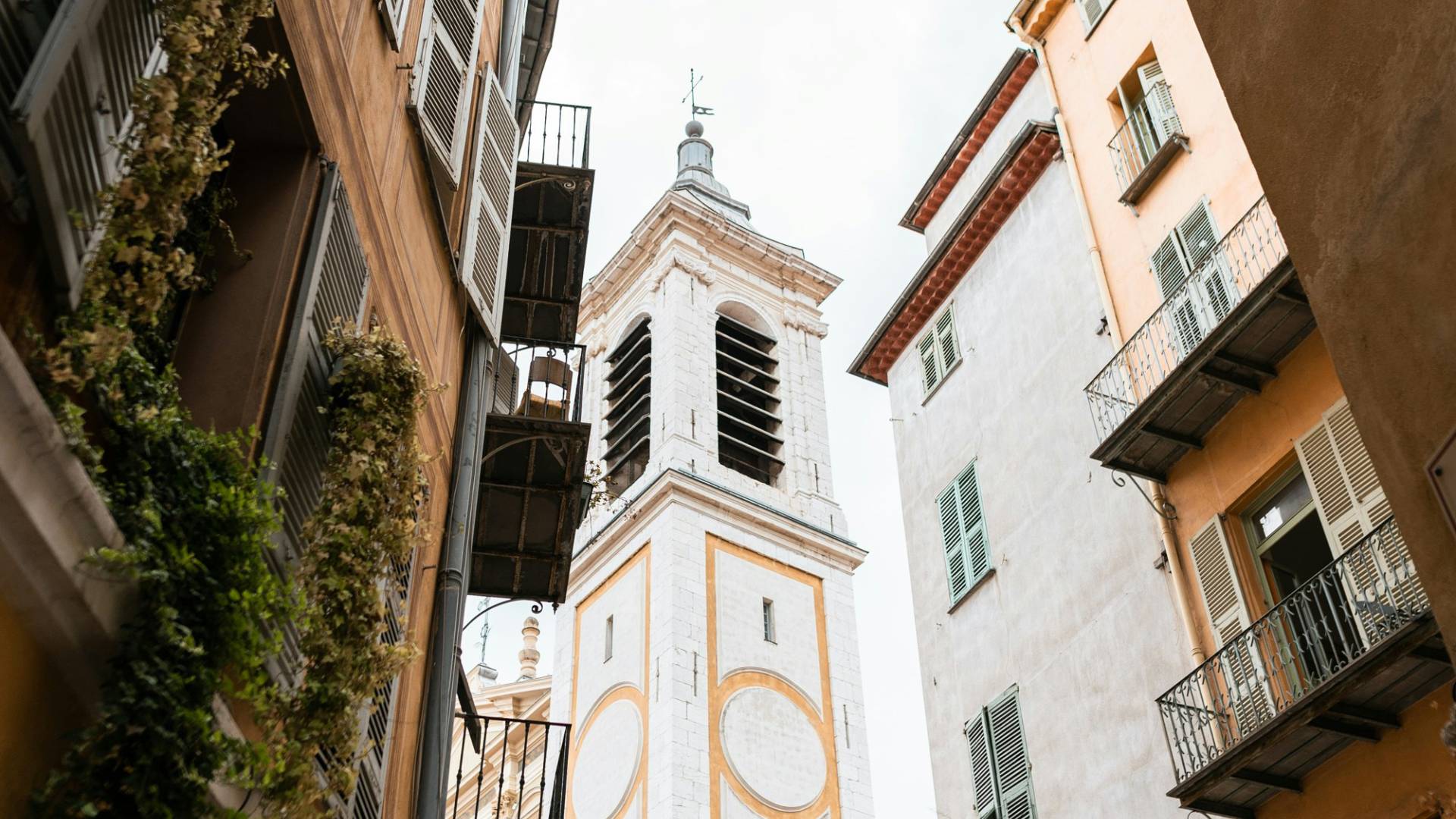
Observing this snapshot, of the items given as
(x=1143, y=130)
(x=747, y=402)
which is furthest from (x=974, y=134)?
(x=747, y=402)

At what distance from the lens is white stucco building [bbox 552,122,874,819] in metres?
30.2

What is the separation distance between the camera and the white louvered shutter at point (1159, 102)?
13.6m

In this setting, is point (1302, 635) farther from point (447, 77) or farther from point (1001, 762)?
point (447, 77)

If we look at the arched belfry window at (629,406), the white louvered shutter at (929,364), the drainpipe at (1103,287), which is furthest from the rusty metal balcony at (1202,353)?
the arched belfry window at (629,406)

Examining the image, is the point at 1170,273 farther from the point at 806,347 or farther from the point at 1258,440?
the point at 806,347

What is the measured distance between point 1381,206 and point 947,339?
13823 mm

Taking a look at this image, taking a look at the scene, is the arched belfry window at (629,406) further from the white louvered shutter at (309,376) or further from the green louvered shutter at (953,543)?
the white louvered shutter at (309,376)

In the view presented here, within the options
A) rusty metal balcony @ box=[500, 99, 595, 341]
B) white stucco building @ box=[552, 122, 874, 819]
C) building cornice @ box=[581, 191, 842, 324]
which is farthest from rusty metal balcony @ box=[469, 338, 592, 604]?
building cornice @ box=[581, 191, 842, 324]

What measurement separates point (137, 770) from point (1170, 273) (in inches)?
439

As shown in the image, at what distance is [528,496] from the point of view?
11.8 metres

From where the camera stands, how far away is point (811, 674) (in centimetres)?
3294

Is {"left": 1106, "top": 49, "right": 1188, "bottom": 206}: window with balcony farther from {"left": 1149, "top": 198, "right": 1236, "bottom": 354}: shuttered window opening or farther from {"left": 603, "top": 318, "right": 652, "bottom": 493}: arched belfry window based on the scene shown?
{"left": 603, "top": 318, "right": 652, "bottom": 493}: arched belfry window

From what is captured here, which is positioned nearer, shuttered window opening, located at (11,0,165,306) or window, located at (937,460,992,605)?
shuttered window opening, located at (11,0,165,306)

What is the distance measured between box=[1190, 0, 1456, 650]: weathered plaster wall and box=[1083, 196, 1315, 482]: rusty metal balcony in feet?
19.4
